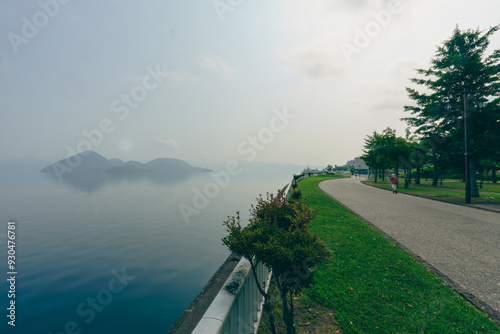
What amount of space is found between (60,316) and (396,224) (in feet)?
51.3

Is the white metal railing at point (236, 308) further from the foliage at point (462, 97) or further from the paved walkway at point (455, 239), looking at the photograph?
the foliage at point (462, 97)

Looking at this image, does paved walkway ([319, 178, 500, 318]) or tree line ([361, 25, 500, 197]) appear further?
tree line ([361, 25, 500, 197])

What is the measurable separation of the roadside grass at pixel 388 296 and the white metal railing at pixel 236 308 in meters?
1.09

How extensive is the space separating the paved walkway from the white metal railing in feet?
15.2

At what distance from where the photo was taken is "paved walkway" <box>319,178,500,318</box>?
5453 millimetres

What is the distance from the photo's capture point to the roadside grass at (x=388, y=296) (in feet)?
12.6

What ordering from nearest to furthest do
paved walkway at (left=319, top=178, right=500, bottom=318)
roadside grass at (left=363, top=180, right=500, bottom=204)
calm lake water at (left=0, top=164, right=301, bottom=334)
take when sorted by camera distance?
paved walkway at (left=319, top=178, right=500, bottom=318) < calm lake water at (left=0, top=164, right=301, bottom=334) < roadside grass at (left=363, top=180, right=500, bottom=204)

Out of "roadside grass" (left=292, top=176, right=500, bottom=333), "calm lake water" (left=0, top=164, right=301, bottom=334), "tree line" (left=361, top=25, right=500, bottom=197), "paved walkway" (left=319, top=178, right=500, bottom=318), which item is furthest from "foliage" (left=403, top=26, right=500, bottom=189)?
"calm lake water" (left=0, top=164, right=301, bottom=334)

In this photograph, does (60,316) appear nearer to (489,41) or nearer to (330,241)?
(330,241)

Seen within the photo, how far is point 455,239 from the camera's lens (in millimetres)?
8484

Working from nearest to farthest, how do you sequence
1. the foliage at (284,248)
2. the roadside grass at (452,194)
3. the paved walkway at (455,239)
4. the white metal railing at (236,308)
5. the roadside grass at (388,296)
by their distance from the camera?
the white metal railing at (236,308)
the foliage at (284,248)
the roadside grass at (388,296)
the paved walkway at (455,239)
the roadside grass at (452,194)

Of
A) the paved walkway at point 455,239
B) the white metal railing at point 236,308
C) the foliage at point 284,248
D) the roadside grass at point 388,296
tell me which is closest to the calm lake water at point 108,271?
the white metal railing at point 236,308

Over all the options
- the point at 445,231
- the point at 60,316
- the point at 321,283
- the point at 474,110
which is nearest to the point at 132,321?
the point at 60,316

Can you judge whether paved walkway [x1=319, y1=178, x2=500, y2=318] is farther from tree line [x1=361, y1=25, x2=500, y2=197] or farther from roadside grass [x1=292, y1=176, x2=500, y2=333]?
tree line [x1=361, y1=25, x2=500, y2=197]
